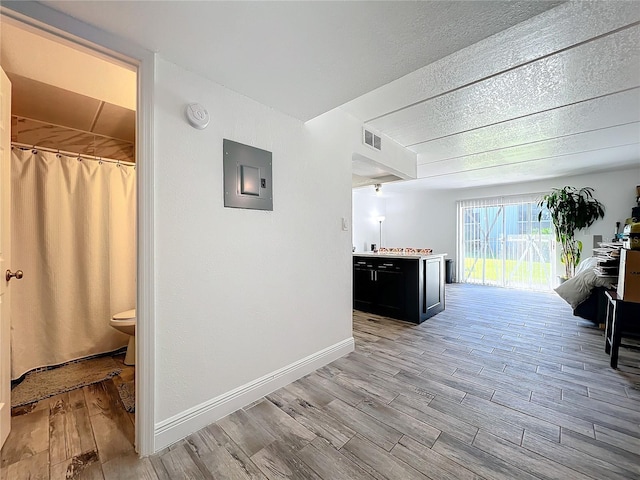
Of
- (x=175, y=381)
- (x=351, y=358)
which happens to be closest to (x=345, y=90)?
(x=175, y=381)

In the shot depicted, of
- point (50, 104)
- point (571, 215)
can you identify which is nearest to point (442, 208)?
point (571, 215)

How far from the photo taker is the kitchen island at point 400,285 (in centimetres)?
353

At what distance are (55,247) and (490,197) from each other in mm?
7692

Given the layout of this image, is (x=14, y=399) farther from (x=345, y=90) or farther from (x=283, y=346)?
(x=345, y=90)

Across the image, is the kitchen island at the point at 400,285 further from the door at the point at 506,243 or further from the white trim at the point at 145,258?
the door at the point at 506,243

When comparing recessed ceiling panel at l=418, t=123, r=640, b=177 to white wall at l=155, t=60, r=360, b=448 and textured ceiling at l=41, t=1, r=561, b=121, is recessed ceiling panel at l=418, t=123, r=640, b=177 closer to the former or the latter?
white wall at l=155, t=60, r=360, b=448

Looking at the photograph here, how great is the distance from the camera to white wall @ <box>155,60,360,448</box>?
1478mm

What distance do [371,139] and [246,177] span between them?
5.87 ft

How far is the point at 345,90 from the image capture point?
1.74 m

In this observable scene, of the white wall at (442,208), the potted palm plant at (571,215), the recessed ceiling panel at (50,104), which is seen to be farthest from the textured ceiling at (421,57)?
the white wall at (442,208)

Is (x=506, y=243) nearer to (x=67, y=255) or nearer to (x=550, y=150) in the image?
(x=550, y=150)

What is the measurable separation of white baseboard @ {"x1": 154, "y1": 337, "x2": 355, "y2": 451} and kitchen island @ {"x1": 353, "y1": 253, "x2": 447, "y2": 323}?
1593 mm

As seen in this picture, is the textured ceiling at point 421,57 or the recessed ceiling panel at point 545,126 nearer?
the textured ceiling at point 421,57

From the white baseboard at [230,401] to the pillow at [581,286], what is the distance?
3.15 meters
